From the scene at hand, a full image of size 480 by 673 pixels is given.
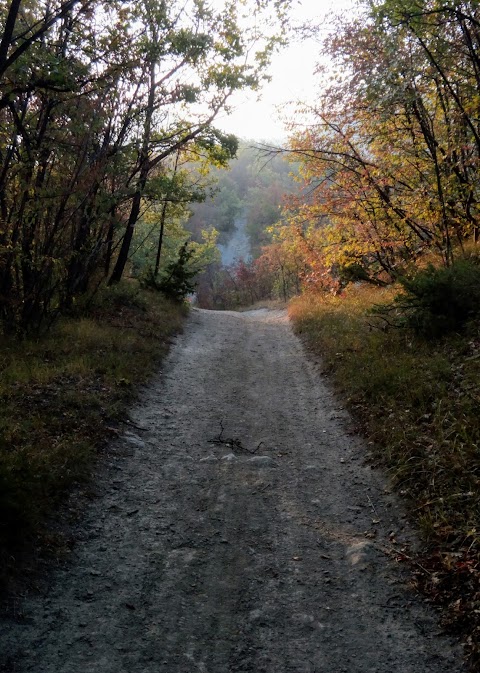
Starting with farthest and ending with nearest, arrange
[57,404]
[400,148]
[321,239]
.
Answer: [321,239] → [400,148] → [57,404]

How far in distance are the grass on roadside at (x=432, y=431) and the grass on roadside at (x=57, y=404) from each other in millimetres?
3136

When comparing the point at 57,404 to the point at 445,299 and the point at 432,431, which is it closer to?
the point at 432,431

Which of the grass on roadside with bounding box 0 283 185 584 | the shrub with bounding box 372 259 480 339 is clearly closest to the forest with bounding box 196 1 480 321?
the shrub with bounding box 372 259 480 339

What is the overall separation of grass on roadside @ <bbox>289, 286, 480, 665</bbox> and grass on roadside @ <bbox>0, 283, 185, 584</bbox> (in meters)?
3.14

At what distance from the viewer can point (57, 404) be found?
6359 millimetres

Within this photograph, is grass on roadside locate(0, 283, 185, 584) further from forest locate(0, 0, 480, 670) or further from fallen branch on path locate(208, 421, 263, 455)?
fallen branch on path locate(208, 421, 263, 455)

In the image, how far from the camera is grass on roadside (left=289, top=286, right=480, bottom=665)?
3.61 m

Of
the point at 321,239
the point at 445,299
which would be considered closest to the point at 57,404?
the point at 445,299

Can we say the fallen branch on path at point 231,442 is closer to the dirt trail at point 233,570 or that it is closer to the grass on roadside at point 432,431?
the dirt trail at point 233,570

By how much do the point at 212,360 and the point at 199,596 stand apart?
24.5 feet

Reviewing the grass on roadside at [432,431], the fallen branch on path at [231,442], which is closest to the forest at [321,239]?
the grass on roadside at [432,431]

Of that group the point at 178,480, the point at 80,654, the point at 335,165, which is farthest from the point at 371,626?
the point at 335,165

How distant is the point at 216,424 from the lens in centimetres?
711

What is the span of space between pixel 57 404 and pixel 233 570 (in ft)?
11.3
